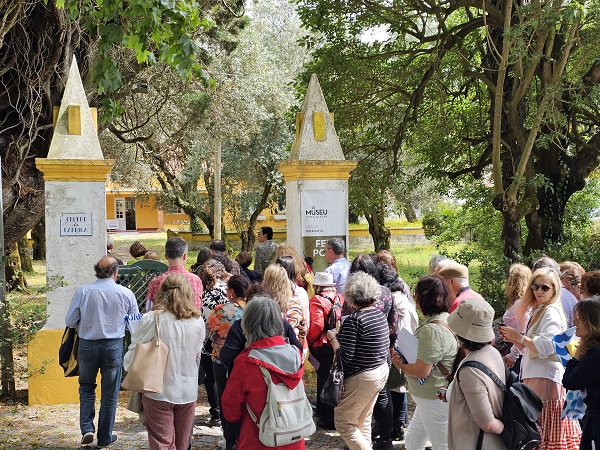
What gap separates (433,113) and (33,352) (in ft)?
35.8

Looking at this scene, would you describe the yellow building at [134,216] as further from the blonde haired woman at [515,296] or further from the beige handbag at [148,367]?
the beige handbag at [148,367]

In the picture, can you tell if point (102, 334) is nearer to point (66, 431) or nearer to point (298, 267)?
point (66, 431)

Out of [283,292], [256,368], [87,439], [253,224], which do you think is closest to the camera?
[256,368]

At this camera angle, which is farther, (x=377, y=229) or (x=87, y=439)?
(x=377, y=229)

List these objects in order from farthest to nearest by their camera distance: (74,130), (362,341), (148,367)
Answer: (74,130) → (362,341) → (148,367)

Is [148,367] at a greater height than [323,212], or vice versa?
[323,212]

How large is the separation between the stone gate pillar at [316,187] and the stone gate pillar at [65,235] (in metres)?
2.48

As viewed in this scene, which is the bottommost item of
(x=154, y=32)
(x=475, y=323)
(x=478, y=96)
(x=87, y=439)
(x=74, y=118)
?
(x=87, y=439)

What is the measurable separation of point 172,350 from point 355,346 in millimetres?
1439

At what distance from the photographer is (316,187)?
10156 millimetres

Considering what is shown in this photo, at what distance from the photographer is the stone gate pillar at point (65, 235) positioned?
905 centimetres

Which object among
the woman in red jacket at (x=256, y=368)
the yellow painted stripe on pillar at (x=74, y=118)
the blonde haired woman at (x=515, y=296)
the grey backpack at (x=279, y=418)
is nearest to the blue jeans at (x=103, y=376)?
the woman in red jacket at (x=256, y=368)

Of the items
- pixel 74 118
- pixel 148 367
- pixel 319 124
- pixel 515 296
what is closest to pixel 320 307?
pixel 515 296

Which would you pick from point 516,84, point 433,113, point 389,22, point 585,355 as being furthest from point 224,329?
point 433,113
